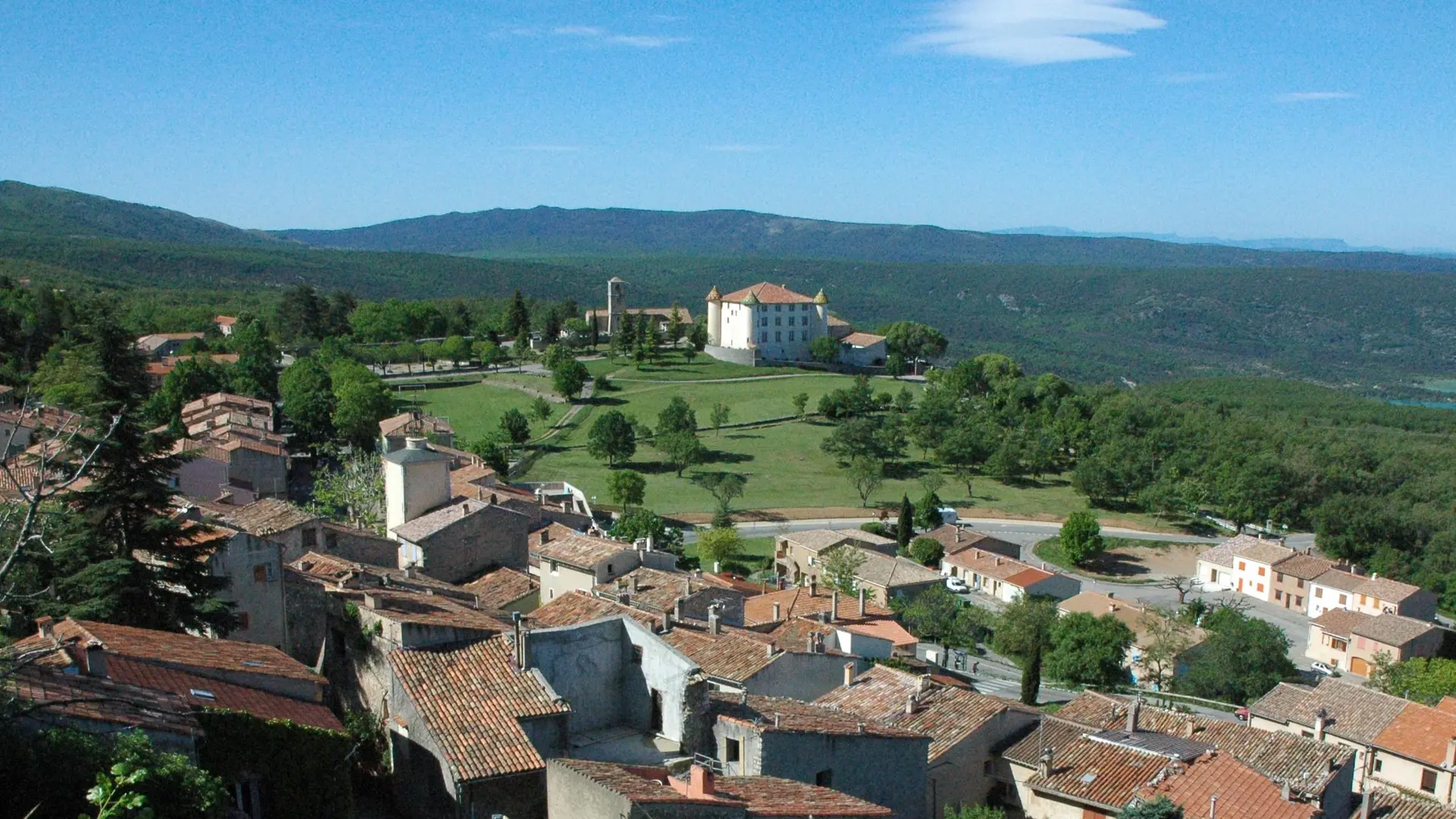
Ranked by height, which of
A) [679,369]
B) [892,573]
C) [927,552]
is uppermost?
[679,369]

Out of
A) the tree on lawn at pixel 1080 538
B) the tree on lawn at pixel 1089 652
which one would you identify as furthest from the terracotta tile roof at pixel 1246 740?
the tree on lawn at pixel 1080 538

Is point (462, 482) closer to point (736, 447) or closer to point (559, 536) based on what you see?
point (559, 536)

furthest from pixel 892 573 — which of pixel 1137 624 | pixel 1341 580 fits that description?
pixel 1341 580

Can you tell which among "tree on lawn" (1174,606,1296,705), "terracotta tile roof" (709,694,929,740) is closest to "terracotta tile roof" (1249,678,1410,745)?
"tree on lawn" (1174,606,1296,705)

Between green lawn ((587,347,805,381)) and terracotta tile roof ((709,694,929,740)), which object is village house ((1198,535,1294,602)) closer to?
green lawn ((587,347,805,381))

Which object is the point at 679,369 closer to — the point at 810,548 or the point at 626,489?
the point at 626,489
